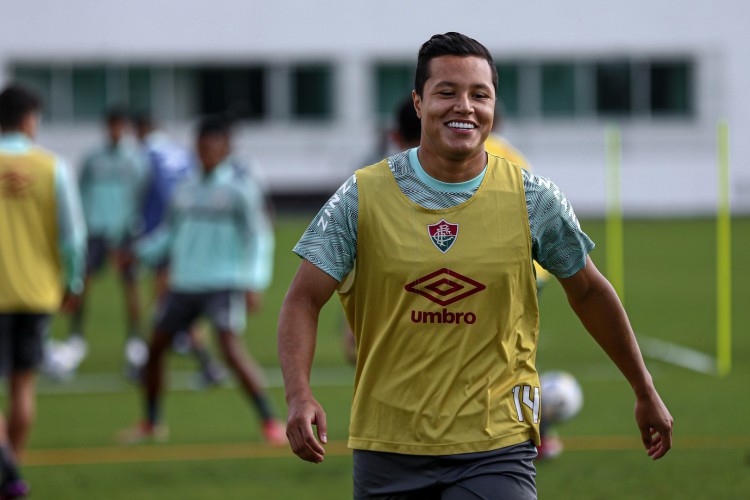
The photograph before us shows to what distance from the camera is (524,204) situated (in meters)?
4.87

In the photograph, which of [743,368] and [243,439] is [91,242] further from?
[743,368]

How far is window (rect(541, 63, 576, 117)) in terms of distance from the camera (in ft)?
140

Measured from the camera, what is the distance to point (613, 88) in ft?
139

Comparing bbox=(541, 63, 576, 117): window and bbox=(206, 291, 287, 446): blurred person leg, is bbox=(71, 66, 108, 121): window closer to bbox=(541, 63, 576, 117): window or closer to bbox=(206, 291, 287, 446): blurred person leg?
bbox=(541, 63, 576, 117): window

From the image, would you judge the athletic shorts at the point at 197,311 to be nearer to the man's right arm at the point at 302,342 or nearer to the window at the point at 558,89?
the man's right arm at the point at 302,342

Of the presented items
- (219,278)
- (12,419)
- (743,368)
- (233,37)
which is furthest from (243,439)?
(233,37)

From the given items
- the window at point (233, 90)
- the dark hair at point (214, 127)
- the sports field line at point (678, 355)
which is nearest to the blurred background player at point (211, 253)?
the dark hair at point (214, 127)

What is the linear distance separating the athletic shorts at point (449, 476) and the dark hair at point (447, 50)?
1181 millimetres

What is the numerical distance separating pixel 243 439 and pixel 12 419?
238 centimetres

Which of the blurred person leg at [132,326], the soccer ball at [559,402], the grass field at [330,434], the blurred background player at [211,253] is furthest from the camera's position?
the blurred person leg at [132,326]

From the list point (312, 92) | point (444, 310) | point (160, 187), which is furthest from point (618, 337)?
point (312, 92)

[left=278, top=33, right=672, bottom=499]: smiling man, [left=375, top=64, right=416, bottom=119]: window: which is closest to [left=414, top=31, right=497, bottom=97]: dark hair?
[left=278, top=33, right=672, bottom=499]: smiling man

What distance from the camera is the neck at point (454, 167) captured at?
486cm

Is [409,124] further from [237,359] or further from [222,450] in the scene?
[222,450]
